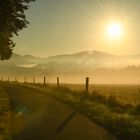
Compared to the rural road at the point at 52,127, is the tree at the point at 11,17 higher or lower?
higher

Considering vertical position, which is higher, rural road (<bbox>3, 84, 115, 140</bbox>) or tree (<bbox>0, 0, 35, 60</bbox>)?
tree (<bbox>0, 0, 35, 60</bbox>)

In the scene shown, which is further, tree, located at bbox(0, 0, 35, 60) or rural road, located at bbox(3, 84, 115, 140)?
tree, located at bbox(0, 0, 35, 60)

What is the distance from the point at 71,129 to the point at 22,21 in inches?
416

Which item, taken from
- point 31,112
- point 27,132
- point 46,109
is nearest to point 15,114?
point 31,112

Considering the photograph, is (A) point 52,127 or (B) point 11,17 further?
(B) point 11,17

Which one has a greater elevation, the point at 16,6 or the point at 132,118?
the point at 16,6

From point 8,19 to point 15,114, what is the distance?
17.3ft

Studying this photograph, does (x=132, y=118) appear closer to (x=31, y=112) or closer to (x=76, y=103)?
(x=31, y=112)

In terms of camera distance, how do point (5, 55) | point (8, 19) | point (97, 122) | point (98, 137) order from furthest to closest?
point (5, 55)
point (8, 19)
point (97, 122)
point (98, 137)

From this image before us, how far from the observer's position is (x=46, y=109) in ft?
66.4

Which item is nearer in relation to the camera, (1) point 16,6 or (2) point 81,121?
(2) point 81,121

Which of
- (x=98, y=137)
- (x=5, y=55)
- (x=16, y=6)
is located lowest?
(x=98, y=137)

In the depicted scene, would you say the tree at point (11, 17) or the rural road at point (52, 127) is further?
the tree at point (11, 17)

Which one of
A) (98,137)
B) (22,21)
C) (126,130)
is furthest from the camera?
(22,21)
